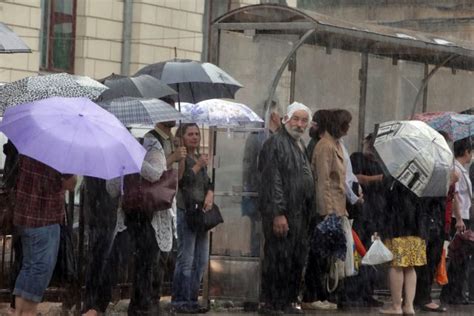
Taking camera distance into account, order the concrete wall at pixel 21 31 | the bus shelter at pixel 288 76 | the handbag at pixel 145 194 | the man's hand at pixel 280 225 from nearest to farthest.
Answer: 1. the handbag at pixel 145 194
2. the man's hand at pixel 280 225
3. the bus shelter at pixel 288 76
4. the concrete wall at pixel 21 31

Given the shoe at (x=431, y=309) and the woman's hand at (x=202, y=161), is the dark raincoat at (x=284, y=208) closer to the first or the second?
the woman's hand at (x=202, y=161)

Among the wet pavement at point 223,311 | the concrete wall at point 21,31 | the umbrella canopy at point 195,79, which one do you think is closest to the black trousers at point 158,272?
the wet pavement at point 223,311

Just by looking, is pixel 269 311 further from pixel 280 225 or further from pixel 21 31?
pixel 21 31

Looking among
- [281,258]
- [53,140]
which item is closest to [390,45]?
[281,258]

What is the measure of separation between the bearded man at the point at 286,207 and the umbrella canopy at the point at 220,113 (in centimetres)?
80

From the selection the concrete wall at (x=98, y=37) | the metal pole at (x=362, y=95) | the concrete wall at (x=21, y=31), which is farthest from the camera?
the concrete wall at (x=98, y=37)

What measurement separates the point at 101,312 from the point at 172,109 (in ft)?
5.99

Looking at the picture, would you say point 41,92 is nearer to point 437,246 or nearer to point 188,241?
point 188,241

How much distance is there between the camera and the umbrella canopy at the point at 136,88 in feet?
43.3

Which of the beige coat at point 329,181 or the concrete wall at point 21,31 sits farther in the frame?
the concrete wall at point 21,31

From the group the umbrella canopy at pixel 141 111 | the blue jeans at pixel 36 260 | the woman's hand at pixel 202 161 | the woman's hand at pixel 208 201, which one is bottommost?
the blue jeans at pixel 36 260

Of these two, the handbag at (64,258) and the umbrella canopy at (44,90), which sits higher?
the umbrella canopy at (44,90)

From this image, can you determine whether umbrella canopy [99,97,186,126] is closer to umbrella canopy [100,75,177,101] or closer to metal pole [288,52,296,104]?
umbrella canopy [100,75,177,101]

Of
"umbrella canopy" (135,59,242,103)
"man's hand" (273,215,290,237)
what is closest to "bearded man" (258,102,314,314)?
"man's hand" (273,215,290,237)
